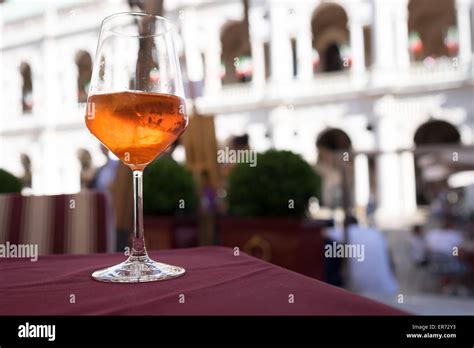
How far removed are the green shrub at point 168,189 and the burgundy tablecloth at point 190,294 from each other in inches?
108

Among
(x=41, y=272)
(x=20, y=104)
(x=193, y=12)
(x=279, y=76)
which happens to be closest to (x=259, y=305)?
(x=41, y=272)

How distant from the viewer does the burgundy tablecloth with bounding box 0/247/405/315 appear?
432mm

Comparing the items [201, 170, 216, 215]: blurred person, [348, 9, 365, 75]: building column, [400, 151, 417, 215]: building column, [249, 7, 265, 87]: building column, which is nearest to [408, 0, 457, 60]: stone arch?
[348, 9, 365, 75]: building column

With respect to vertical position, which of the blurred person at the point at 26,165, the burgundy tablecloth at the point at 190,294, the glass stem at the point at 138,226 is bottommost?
the burgundy tablecloth at the point at 190,294

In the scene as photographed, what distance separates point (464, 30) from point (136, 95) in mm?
11676

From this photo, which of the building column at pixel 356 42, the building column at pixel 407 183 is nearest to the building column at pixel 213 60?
the building column at pixel 356 42

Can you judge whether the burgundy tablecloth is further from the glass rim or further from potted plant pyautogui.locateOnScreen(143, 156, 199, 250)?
potted plant pyautogui.locateOnScreen(143, 156, 199, 250)

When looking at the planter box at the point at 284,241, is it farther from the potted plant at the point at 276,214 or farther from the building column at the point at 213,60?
the building column at the point at 213,60

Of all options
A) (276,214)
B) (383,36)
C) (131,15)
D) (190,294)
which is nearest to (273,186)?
(276,214)

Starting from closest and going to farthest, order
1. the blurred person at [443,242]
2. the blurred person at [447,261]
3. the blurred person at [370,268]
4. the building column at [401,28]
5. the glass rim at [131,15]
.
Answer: the glass rim at [131,15]
the blurred person at [370,268]
the blurred person at [447,261]
the blurred person at [443,242]
the building column at [401,28]

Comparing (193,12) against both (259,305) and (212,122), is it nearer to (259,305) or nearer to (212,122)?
(212,122)

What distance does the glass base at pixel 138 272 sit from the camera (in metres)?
0.57

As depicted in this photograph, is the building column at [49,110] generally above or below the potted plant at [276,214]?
above

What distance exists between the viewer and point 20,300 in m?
0.49
